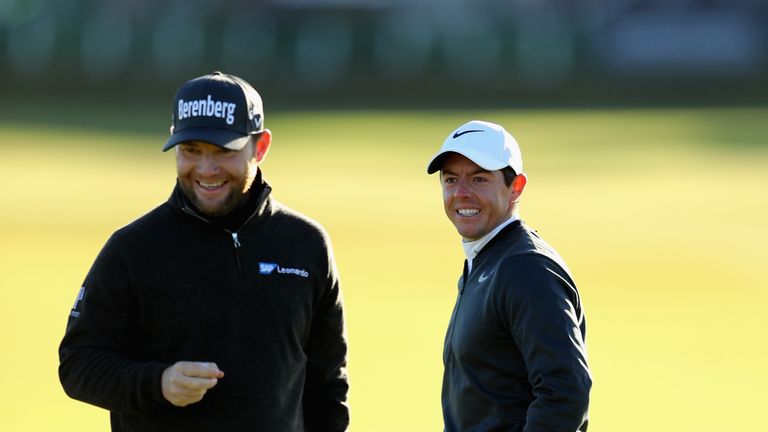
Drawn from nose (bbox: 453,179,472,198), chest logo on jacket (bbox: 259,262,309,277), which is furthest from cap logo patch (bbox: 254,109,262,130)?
nose (bbox: 453,179,472,198)

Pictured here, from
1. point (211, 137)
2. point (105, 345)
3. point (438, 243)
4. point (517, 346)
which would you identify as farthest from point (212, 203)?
point (438, 243)

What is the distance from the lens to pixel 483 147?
4.30 meters

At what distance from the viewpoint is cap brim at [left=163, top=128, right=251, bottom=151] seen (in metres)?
4.23

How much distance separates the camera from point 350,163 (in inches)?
974

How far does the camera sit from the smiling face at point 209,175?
4.28 meters

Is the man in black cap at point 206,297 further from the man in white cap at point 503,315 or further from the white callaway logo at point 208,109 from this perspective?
the man in white cap at point 503,315

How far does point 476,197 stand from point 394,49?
3950 centimetres

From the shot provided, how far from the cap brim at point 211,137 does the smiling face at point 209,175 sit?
0.12 ft

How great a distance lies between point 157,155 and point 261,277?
69.3 ft

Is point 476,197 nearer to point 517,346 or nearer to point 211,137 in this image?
point 517,346

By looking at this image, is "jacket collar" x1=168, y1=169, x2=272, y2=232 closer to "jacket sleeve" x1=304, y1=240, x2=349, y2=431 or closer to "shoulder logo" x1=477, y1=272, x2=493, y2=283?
"jacket sleeve" x1=304, y1=240, x2=349, y2=431

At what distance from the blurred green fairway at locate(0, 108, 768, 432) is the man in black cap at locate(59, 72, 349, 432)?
15.1 ft

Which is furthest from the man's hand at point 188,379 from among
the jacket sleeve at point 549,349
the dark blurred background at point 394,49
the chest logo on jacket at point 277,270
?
the dark blurred background at point 394,49

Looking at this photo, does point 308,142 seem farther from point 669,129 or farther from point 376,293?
point 376,293
